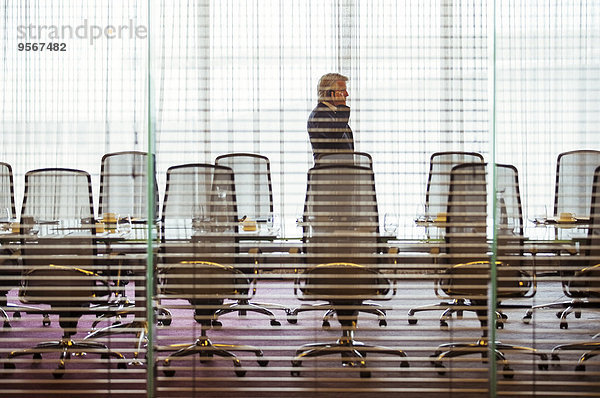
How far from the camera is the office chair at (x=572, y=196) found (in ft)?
10.7

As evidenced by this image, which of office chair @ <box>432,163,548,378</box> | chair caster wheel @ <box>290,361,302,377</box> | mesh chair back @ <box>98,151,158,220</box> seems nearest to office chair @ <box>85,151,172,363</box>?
mesh chair back @ <box>98,151,158,220</box>

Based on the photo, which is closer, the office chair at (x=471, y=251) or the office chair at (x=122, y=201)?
the office chair at (x=471, y=251)

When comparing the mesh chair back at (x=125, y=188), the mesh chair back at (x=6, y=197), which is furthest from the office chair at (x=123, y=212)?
the mesh chair back at (x=6, y=197)

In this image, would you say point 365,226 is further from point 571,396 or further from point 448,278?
point 571,396

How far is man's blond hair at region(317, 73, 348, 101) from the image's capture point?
10.1ft

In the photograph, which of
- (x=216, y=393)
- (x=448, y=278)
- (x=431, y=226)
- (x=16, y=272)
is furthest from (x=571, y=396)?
(x=16, y=272)

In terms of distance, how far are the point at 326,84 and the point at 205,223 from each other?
0.81 metres

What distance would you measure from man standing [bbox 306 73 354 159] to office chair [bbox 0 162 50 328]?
4.49ft

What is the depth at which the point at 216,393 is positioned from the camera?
3.08m

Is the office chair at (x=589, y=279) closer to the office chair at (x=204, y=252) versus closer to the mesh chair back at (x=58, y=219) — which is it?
the office chair at (x=204, y=252)

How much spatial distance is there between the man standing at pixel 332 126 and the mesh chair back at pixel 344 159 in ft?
0.06

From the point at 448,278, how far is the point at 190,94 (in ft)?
4.35

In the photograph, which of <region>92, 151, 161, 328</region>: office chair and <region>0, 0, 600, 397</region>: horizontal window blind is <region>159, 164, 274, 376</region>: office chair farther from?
<region>92, 151, 161, 328</region>: office chair

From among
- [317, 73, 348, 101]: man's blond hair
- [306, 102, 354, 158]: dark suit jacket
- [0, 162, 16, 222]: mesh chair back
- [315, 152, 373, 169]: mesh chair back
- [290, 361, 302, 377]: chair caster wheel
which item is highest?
[317, 73, 348, 101]: man's blond hair
